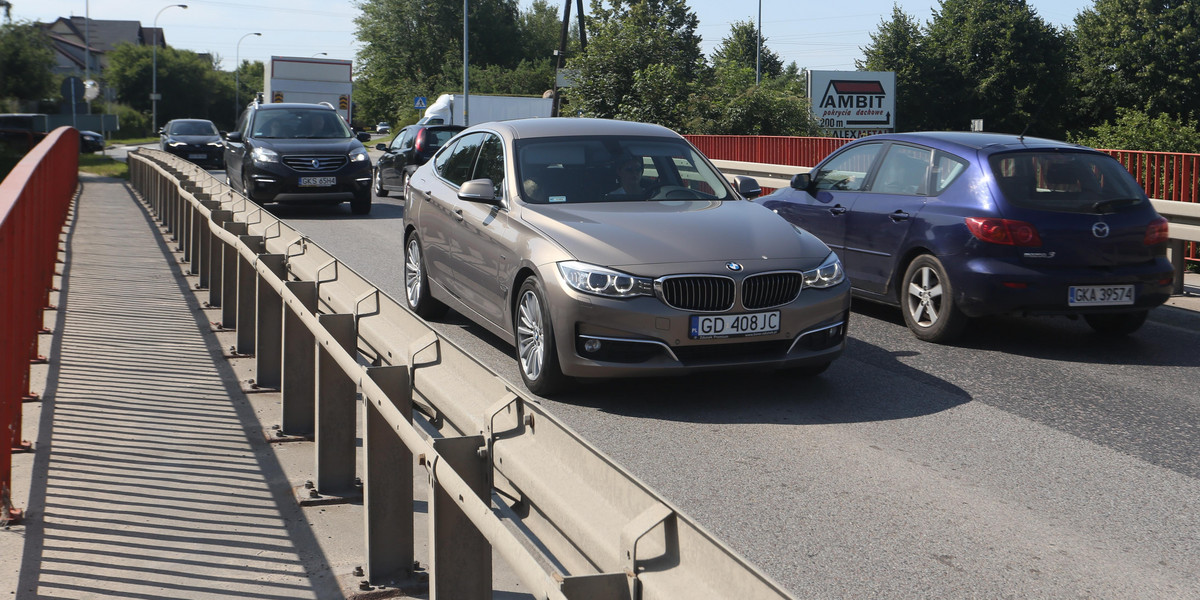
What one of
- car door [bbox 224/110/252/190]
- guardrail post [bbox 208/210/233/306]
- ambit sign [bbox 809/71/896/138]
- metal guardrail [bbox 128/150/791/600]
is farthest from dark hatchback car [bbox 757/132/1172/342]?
ambit sign [bbox 809/71/896/138]

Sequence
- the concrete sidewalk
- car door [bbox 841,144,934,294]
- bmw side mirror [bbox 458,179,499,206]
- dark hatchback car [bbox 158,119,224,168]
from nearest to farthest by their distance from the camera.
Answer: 1. the concrete sidewalk
2. bmw side mirror [bbox 458,179,499,206]
3. car door [bbox 841,144,934,294]
4. dark hatchback car [bbox 158,119,224,168]

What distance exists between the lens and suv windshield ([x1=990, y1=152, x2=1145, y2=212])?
8.25 meters

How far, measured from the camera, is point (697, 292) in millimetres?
6559

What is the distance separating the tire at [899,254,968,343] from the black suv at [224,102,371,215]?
12.1m

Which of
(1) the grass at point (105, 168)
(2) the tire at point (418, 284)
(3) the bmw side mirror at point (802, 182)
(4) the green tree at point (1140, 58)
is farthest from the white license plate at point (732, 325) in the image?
(4) the green tree at point (1140, 58)

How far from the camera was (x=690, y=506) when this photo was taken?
4980mm

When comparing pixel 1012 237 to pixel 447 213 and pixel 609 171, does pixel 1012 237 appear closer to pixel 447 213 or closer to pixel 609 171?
pixel 609 171

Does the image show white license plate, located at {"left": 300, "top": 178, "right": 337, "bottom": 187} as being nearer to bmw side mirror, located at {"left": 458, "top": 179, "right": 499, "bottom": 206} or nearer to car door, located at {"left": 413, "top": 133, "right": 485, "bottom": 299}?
car door, located at {"left": 413, "top": 133, "right": 485, "bottom": 299}

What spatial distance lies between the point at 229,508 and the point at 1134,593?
327 centimetres

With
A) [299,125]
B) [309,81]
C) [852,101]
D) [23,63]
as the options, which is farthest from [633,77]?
[23,63]

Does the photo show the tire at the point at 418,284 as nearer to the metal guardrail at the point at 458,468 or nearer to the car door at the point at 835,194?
the metal guardrail at the point at 458,468

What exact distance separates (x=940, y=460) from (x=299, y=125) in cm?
1641

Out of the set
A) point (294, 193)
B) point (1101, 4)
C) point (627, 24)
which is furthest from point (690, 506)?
point (1101, 4)

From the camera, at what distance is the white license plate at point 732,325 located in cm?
652
